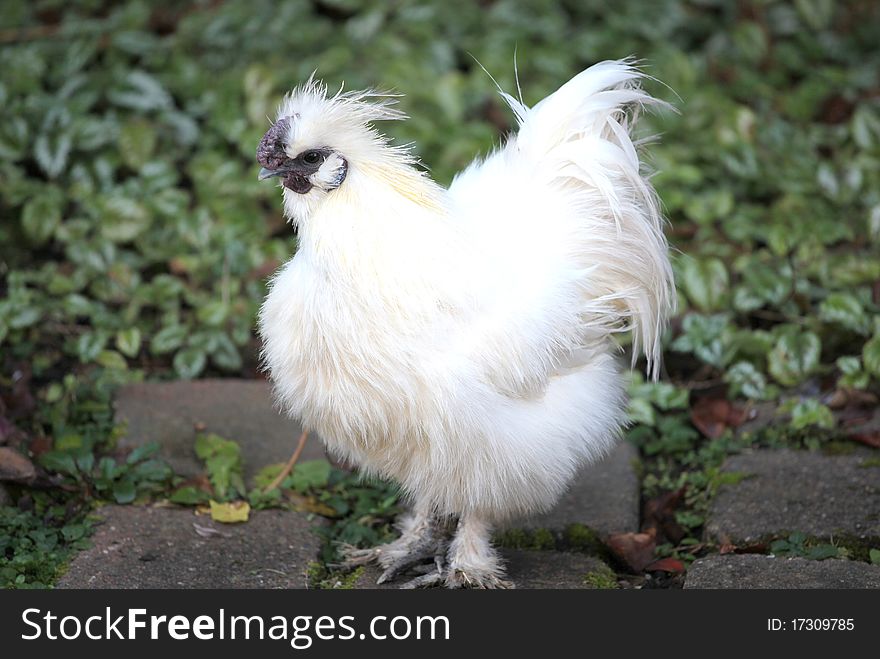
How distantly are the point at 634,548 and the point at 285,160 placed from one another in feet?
6.17

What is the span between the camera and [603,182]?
3.69 meters

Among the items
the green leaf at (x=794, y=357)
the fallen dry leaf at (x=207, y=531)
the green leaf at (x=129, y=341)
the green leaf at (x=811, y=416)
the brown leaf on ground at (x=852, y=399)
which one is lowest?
the fallen dry leaf at (x=207, y=531)

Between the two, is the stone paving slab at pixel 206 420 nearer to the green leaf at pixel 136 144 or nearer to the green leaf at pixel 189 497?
the green leaf at pixel 189 497

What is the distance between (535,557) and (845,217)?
303 cm

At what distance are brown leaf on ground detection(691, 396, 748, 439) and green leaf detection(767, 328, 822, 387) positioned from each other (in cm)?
25

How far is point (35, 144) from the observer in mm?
5750

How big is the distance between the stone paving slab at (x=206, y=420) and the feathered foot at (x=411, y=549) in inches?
28.5

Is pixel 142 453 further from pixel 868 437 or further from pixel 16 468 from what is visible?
pixel 868 437

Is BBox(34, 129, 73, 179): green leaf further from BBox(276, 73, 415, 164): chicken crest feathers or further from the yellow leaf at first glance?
BBox(276, 73, 415, 164): chicken crest feathers

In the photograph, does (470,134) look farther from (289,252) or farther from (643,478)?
(643,478)

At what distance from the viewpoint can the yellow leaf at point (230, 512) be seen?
399cm

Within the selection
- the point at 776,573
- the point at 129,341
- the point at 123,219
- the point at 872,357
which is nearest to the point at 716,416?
the point at 872,357

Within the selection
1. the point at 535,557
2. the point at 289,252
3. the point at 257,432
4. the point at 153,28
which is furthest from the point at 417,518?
A: the point at 153,28

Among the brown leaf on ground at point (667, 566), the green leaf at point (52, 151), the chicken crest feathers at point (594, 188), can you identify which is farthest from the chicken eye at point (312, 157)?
the green leaf at point (52, 151)
